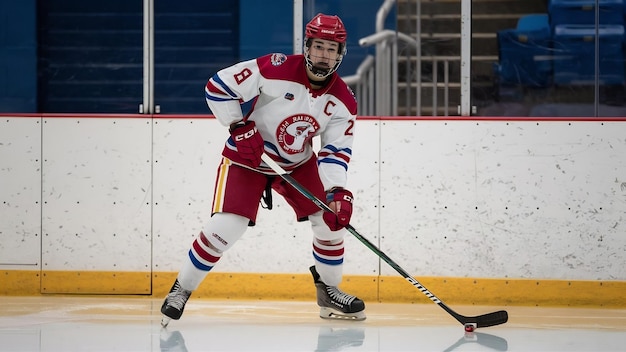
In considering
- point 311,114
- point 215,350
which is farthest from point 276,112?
point 215,350

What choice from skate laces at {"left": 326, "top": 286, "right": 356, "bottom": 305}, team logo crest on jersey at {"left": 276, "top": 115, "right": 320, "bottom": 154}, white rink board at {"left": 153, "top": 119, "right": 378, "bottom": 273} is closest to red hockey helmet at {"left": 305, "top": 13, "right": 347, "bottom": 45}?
team logo crest on jersey at {"left": 276, "top": 115, "right": 320, "bottom": 154}

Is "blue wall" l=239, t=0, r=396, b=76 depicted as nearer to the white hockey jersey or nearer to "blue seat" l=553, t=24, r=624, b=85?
"blue seat" l=553, t=24, r=624, b=85

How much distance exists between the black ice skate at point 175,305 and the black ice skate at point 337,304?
636mm

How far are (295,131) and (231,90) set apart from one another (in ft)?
0.99

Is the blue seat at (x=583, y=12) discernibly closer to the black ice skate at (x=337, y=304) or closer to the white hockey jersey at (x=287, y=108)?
the white hockey jersey at (x=287, y=108)

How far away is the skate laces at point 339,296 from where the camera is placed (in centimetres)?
448

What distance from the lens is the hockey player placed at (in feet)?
13.4

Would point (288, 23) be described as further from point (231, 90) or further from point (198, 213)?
point (231, 90)

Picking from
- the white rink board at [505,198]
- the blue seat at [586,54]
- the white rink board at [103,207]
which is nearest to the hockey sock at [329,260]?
the white rink board at [505,198]

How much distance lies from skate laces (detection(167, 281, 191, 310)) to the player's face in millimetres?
995

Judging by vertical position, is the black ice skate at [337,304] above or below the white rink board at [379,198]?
below

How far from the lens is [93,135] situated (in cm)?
528

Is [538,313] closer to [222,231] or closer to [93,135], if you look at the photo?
[222,231]

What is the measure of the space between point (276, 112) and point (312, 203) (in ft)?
1.30
